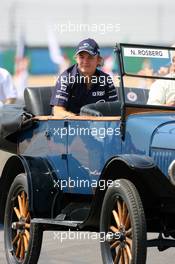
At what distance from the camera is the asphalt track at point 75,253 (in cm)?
712

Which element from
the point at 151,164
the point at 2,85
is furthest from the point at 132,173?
the point at 2,85

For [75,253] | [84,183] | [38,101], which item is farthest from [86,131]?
[75,253]

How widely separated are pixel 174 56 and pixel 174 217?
1201 millimetres

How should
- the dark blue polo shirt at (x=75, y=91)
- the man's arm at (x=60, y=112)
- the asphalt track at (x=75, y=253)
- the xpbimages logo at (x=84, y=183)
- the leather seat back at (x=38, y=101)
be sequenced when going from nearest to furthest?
the xpbimages logo at (x=84, y=183), the man's arm at (x=60, y=112), the dark blue polo shirt at (x=75, y=91), the asphalt track at (x=75, y=253), the leather seat back at (x=38, y=101)

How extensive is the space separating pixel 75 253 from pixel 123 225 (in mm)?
2074

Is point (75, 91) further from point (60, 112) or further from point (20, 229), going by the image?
point (20, 229)

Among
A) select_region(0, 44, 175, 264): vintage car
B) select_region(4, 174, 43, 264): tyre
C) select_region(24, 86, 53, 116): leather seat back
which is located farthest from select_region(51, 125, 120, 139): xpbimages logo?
select_region(24, 86, 53, 116): leather seat back

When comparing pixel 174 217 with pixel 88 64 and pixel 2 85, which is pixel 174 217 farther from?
pixel 2 85

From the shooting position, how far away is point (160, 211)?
5.82 metres

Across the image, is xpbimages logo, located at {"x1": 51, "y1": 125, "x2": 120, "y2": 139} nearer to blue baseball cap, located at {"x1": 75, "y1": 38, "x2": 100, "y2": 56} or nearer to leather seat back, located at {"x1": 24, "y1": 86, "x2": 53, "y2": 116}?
blue baseball cap, located at {"x1": 75, "y1": 38, "x2": 100, "y2": 56}

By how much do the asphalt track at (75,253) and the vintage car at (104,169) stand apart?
0.51 m

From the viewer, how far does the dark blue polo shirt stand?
271 inches

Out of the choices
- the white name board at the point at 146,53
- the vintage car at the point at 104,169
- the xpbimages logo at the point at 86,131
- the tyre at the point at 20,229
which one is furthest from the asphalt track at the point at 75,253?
the white name board at the point at 146,53

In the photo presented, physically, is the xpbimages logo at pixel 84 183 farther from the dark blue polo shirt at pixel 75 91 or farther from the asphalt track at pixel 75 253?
the asphalt track at pixel 75 253
